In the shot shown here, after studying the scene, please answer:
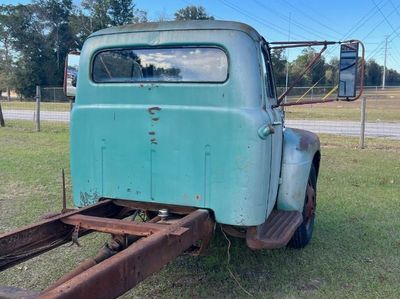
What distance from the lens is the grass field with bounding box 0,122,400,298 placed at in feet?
12.4

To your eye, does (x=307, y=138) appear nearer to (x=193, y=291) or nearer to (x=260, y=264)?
(x=260, y=264)

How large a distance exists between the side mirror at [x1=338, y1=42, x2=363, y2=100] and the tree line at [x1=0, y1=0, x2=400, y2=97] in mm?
49603

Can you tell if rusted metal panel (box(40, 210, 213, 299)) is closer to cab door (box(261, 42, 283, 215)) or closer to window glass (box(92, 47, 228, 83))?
cab door (box(261, 42, 283, 215))

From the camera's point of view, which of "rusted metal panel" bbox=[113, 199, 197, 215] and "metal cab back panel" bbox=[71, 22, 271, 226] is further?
"rusted metal panel" bbox=[113, 199, 197, 215]

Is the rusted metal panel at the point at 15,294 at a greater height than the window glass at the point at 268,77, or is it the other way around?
the window glass at the point at 268,77

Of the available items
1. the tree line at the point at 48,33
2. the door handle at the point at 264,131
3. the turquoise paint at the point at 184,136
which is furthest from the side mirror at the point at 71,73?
the tree line at the point at 48,33

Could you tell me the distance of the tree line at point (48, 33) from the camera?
53781 millimetres

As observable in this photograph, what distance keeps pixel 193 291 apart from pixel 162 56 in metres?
1.99

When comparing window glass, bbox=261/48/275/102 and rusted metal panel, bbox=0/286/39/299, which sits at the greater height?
window glass, bbox=261/48/275/102

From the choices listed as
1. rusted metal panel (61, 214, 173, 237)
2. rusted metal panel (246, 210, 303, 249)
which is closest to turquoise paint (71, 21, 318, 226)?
rusted metal panel (246, 210, 303, 249)

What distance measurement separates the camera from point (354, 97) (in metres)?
3.67

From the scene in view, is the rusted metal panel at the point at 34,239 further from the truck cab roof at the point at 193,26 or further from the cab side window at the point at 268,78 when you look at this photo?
the cab side window at the point at 268,78

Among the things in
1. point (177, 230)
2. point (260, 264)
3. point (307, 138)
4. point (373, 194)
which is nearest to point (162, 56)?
point (177, 230)

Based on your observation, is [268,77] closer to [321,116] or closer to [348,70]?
[348,70]
